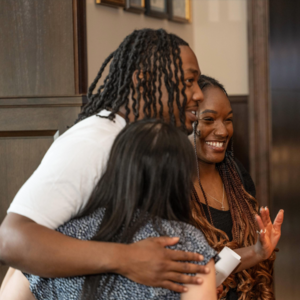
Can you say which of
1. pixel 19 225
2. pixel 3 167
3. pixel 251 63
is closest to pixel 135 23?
pixel 251 63

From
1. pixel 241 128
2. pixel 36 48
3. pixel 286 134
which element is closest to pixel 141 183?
pixel 36 48

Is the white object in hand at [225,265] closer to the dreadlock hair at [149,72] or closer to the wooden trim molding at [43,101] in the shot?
the dreadlock hair at [149,72]

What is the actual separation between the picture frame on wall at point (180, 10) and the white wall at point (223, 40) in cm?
10

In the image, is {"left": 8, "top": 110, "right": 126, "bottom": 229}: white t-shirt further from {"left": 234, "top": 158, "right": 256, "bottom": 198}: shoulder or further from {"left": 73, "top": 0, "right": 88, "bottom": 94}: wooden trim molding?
{"left": 234, "top": 158, "right": 256, "bottom": 198}: shoulder

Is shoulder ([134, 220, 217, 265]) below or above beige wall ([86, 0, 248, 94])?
below

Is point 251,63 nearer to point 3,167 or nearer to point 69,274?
point 3,167

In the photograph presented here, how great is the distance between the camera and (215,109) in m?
1.81

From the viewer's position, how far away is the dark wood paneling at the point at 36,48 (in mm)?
1833

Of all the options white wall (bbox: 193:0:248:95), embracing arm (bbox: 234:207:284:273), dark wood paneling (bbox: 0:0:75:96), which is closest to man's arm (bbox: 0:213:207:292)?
embracing arm (bbox: 234:207:284:273)

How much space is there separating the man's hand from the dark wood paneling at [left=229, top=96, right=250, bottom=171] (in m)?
2.33

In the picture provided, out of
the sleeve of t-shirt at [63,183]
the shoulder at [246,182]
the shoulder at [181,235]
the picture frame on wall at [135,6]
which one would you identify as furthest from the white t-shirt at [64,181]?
the picture frame on wall at [135,6]

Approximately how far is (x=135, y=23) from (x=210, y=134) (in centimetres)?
135

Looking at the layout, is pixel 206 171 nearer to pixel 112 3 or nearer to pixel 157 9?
pixel 112 3

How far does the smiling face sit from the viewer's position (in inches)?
70.9
